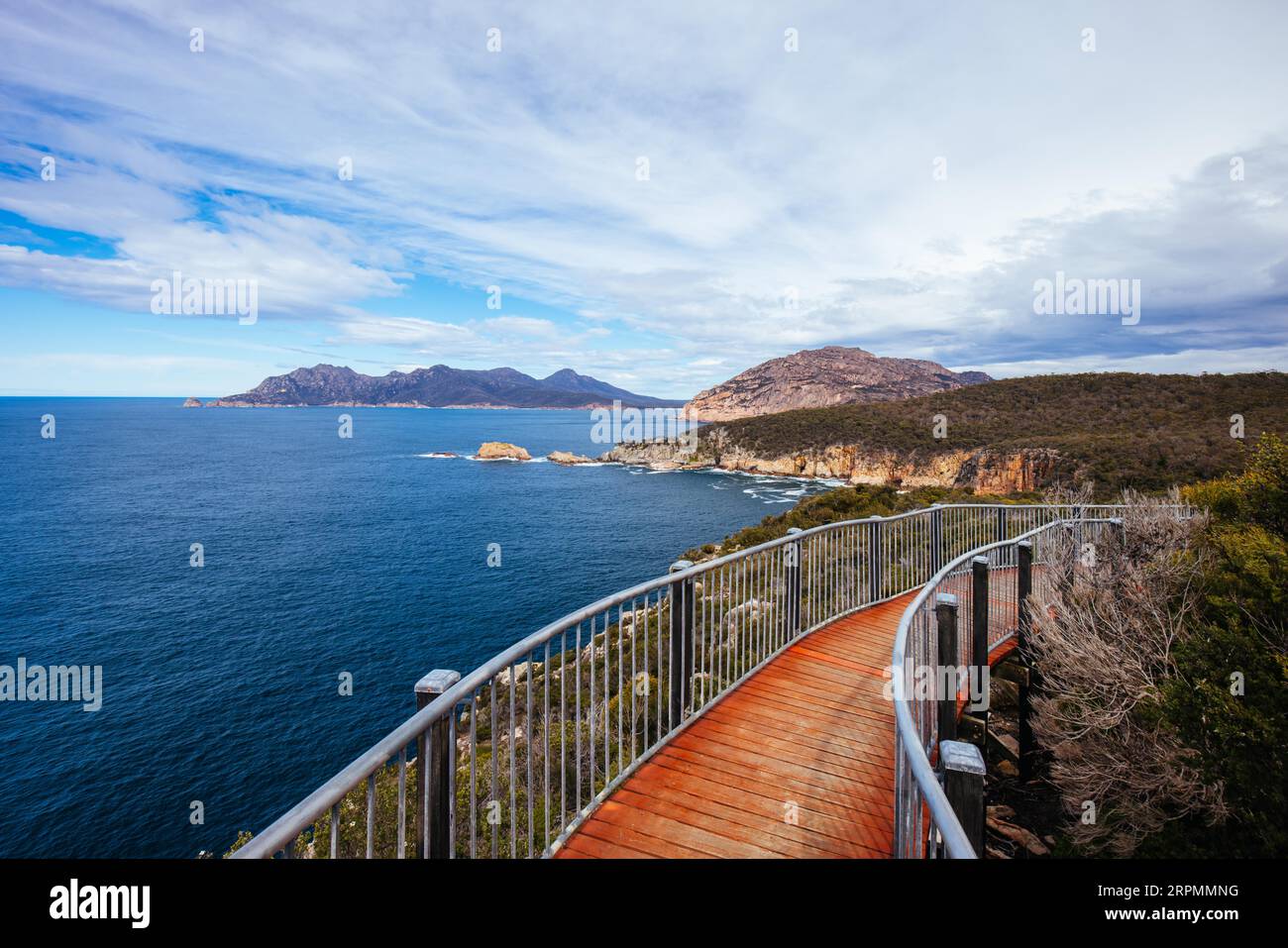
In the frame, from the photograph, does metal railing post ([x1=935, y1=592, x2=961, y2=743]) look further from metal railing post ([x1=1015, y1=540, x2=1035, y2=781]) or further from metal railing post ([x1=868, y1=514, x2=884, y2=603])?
metal railing post ([x1=1015, y1=540, x2=1035, y2=781])

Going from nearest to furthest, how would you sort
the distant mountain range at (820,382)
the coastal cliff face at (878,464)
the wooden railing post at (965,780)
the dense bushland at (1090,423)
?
1. the wooden railing post at (965,780)
2. the dense bushland at (1090,423)
3. the coastal cliff face at (878,464)
4. the distant mountain range at (820,382)

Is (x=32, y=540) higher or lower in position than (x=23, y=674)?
higher

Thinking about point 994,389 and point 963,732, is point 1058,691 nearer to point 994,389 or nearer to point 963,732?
point 963,732

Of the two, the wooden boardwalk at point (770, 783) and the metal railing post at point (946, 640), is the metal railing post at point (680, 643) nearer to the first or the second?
the wooden boardwalk at point (770, 783)

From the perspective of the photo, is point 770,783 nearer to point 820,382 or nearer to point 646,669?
point 646,669

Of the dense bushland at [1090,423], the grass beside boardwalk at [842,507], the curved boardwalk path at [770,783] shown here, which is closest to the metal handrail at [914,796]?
the curved boardwalk path at [770,783]

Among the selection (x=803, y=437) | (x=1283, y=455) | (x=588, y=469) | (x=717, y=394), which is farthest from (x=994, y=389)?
(x=717, y=394)
